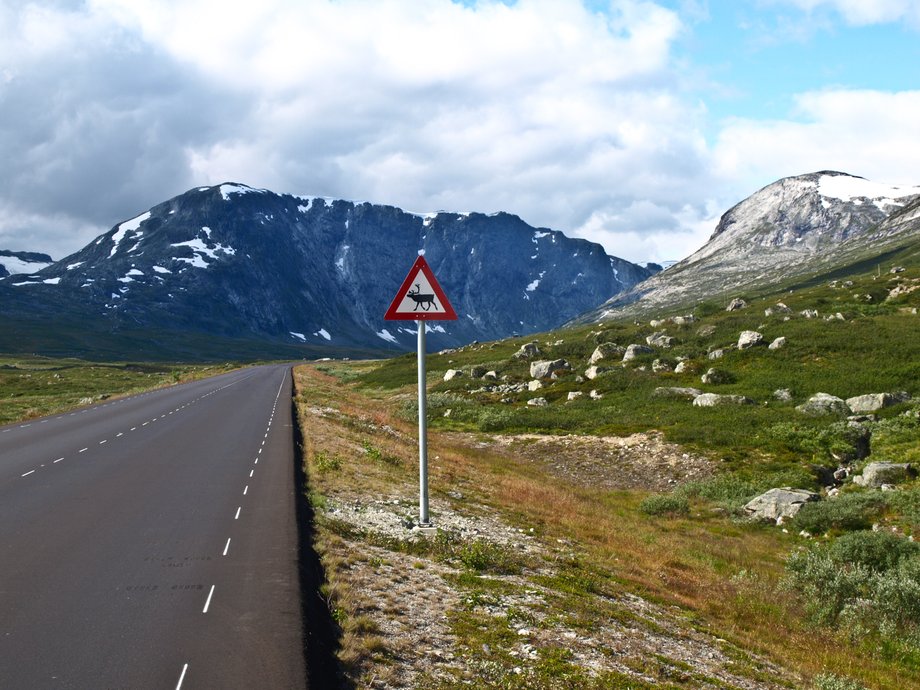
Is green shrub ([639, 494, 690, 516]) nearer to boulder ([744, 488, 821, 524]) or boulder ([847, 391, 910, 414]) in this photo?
boulder ([744, 488, 821, 524])

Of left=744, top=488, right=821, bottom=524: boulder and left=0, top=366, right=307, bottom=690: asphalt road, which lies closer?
left=0, top=366, right=307, bottom=690: asphalt road

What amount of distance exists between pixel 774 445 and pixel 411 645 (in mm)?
30635

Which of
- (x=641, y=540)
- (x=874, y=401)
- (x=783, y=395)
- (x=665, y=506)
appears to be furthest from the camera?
(x=783, y=395)

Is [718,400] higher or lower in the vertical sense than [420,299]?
lower

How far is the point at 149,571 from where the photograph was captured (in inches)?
489

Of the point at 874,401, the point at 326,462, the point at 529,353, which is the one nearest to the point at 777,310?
the point at 529,353

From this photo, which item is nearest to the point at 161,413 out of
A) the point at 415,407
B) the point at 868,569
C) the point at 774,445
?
the point at 415,407

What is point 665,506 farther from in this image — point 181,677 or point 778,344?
point 778,344

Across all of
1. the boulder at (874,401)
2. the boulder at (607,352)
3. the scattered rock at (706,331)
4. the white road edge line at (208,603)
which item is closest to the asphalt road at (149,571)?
the white road edge line at (208,603)

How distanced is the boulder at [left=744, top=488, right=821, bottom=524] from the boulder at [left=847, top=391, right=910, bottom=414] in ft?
50.0

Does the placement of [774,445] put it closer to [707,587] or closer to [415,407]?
[707,587]

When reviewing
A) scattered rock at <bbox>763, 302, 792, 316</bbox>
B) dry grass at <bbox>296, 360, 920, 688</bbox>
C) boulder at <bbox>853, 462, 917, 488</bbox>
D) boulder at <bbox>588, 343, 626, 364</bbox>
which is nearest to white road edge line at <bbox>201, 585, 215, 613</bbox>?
dry grass at <bbox>296, 360, 920, 688</bbox>

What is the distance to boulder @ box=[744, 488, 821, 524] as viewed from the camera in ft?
82.5

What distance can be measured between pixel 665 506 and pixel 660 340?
4787cm
